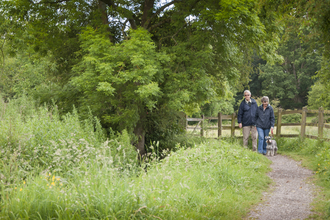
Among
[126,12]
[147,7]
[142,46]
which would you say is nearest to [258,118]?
[142,46]

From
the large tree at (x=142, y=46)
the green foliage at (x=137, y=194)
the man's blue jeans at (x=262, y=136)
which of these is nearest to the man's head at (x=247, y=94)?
the man's blue jeans at (x=262, y=136)

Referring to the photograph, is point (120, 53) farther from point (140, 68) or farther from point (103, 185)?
point (103, 185)

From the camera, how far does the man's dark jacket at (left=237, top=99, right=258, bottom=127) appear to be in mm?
10219

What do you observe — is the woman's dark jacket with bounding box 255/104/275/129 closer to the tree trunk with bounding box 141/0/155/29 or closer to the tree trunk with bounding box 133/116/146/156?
the tree trunk with bounding box 133/116/146/156

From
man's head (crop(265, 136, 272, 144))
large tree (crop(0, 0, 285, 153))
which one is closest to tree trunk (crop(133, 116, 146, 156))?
large tree (crop(0, 0, 285, 153))

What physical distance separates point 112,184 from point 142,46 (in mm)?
6731

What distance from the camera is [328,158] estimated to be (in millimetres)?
7137

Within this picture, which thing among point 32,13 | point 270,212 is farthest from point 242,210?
point 32,13

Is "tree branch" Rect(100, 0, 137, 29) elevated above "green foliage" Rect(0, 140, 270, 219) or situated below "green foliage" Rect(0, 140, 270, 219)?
above

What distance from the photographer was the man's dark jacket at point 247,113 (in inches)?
402

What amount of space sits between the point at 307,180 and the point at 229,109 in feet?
112

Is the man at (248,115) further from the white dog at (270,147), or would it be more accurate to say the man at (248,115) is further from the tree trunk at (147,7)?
the tree trunk at (147,7)

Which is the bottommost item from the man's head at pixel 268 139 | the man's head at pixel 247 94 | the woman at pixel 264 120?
→ the man's head at pixel 268 139

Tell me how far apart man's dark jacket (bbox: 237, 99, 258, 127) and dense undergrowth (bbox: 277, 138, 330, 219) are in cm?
188
